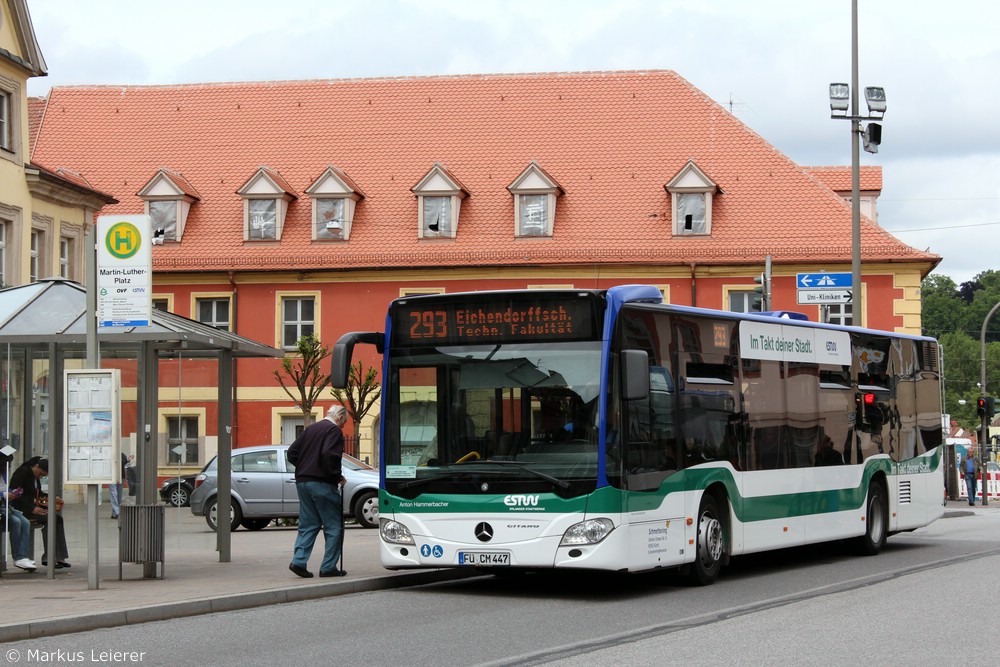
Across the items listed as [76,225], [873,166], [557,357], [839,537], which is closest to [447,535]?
[557,357]

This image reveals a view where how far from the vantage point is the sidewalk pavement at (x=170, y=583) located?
1230cm

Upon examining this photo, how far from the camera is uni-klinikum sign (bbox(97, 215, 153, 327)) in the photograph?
14.5 m

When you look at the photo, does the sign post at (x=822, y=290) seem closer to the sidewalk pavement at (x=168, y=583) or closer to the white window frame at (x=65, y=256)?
the sidewalk pavement at (x=168, y=583)

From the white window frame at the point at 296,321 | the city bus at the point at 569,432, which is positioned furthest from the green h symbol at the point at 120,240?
the white window frame at the point at 296,321

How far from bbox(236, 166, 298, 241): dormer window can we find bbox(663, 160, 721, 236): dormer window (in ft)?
40.1

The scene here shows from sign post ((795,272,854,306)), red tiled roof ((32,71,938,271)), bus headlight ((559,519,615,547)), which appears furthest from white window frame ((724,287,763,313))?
bus headlight ((559,519,615,547))

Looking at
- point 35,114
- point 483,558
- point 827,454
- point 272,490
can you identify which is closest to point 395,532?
point 483,558

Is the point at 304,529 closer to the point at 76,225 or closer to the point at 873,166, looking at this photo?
the point at 76,225

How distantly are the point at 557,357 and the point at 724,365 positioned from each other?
290 centimetres

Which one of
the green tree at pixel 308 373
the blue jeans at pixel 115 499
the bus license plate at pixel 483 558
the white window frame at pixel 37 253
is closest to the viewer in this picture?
the bus license plate at pixel 483 558

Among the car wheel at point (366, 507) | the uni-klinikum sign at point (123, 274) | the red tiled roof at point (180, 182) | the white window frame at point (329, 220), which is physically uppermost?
the red tiled roof at point (180, 182)

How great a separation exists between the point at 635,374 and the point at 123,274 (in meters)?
Result: 5.12

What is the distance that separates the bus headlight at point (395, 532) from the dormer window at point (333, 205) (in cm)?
3236

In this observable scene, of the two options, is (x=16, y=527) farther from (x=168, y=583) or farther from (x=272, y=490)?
(x=272, y=490)
